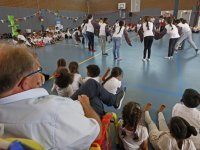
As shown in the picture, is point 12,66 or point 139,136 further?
point 139,136

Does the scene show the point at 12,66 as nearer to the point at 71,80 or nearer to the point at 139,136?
the point at 139,136

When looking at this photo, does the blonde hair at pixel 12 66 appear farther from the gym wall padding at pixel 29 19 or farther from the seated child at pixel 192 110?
the gym wall padding at pixel 29 19

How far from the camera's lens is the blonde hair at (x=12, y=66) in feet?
2.13

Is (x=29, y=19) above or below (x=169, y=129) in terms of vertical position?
above

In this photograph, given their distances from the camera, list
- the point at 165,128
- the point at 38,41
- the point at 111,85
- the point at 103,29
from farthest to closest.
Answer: the point at 38,41 < the point at 103,29 < the point at 111,85 < the point at 165,128

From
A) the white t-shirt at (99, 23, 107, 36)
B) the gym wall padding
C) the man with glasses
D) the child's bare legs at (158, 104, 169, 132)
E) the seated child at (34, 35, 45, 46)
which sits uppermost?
the gym wall padding

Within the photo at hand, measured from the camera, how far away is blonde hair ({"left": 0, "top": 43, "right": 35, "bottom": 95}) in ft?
2.13

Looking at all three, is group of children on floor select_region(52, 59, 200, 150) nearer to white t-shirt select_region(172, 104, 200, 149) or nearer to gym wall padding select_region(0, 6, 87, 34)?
white t-shirt select_region(172, 104, 200, 149)

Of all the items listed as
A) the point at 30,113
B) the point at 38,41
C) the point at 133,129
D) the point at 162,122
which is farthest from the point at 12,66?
the point at 38,41

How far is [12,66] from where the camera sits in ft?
2.16

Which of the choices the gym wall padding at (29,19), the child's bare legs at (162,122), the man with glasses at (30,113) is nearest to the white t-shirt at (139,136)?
the child's bare legs at (162,122)

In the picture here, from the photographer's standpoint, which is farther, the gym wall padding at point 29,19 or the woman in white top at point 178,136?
the gym wall padding at point 29,19

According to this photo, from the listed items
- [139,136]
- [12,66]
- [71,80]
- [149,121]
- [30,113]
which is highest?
[12,66]

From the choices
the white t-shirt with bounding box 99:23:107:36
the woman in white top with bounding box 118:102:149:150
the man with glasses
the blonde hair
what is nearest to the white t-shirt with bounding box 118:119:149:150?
the woman in white top with bounding box 118:102:149:150
